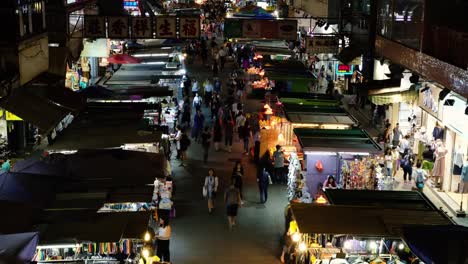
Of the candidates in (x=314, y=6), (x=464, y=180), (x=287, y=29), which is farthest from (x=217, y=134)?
(x=314, y=6)

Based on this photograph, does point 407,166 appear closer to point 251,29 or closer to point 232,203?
point 232,203

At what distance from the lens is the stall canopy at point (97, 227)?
1093cm

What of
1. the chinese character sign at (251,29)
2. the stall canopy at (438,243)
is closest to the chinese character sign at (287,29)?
the chinese character sign at (251,29)

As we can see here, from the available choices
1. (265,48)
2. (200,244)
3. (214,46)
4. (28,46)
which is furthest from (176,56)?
(200,244)

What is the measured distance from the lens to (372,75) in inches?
1085

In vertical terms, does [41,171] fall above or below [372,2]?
below

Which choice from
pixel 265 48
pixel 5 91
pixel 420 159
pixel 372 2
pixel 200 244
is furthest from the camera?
pixel 265 48

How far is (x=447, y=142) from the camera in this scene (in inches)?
781

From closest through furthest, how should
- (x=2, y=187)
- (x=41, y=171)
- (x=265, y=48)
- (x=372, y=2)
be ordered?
(x=2, y=187)
(x=41, y=171)
(x=372, y=2)
(x=265, y=48)

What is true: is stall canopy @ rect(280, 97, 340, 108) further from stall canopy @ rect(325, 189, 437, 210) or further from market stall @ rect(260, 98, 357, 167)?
stall canopy @ rect(325, 189, 437, 210)

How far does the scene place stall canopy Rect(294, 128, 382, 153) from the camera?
17531mm

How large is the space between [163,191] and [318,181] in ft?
14.5

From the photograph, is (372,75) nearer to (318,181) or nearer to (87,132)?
(318,181)

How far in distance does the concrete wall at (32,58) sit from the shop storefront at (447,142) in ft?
38.3
